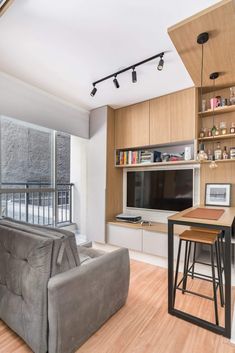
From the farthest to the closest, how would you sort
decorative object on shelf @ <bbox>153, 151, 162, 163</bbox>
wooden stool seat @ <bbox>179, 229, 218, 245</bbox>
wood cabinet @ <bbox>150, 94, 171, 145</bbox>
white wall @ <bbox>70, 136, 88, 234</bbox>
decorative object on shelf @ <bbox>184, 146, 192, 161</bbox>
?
white wall @ <bbox>70, 136, 88, 234</bbox>, decorative object on shelf @ <bbox>153, 151, 162, 163</bbox>, wood cabinet @ <bbox>150, 94, 171, 145</bbox>, decorative object on shelf @ <bbox>184, 146, 192, 161</bbox>, wooden stool seat @ <bbox>179, 229, 218, 245</bbox>

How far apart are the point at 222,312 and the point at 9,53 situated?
3272 mm

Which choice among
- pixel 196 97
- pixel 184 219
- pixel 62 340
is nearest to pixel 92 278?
pixel 62 340

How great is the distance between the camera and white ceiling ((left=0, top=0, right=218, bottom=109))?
1.47 m

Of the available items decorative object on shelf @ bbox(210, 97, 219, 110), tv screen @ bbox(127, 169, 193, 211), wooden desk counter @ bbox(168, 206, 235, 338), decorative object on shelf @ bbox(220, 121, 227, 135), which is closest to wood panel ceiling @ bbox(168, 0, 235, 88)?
decorative object on shelf @ bbox(210, 97, 219, 110)

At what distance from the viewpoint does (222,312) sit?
5.98ft

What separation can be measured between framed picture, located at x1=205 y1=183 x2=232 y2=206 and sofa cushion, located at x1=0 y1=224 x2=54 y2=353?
2155mm

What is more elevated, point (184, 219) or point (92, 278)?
point (184, 219)

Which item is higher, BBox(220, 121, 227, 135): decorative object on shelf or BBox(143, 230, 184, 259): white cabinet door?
BBox(220, 121, 227, 135): decorative object on shelf

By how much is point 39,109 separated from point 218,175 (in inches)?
103

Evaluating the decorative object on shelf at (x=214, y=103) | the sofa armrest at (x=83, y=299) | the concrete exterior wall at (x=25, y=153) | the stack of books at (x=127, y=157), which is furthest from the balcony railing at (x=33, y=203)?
the decorative object on shelf at (x=214, y=103)

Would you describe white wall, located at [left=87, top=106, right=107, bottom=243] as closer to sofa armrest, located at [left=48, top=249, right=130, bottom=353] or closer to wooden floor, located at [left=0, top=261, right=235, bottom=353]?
wooden floor, located at [left=0, top=261, right=235, bottom=353]

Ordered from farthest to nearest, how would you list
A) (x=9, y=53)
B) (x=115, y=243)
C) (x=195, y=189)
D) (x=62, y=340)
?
Answer: 1. (x=115, y=243)
2. (x=195, y=189)
3. (x=9, y=53)
4. (x=62, y=340)

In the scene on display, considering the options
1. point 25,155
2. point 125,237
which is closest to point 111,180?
point 125,237

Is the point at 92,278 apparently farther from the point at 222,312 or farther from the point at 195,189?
the point at 195,189
